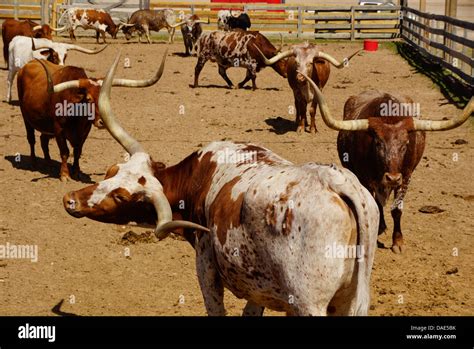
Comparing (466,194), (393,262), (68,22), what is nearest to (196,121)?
(466,194)

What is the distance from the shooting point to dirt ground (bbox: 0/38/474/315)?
7090 millimetres

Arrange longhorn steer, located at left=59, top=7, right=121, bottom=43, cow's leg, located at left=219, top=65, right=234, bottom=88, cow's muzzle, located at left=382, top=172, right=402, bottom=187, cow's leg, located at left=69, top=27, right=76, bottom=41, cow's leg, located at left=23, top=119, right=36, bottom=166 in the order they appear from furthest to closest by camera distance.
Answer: longhorn steer, located at left=59, top=7, right=121, bottom=43 < cow's leg, located at left=69, top=27, right=76, bottom=41 < cow's leg, located at left=219, top=65, right=234, bottom=88 < cow's leg, located at left=23, top=119, right=36, bottom=166 < cow's muzzle, located at left=382, top=172, right=402, bottom=187

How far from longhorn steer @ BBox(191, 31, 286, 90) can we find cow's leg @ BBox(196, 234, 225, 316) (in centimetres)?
1352

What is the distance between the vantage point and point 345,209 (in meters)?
4.43

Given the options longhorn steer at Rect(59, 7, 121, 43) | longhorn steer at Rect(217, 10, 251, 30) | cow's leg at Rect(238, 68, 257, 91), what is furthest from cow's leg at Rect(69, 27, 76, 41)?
cow's leg at Rect(238, 68, 257, 91)

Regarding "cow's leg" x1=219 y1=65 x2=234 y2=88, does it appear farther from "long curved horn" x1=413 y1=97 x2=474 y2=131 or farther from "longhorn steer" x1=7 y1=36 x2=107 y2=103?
"long curved horn" x1=413 y1=97 x2=474 y2=131

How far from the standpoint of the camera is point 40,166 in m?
11.8

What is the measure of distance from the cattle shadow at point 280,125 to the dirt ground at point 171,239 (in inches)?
0.8

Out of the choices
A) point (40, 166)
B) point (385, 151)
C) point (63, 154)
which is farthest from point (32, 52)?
point (385, 151)

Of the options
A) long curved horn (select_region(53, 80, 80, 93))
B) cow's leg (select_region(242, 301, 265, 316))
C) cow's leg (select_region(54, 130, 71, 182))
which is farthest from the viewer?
cow's leg (select_region(54, 130, 71, 182))

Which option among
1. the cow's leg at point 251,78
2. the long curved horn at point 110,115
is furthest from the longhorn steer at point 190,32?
the long curved horn at point 110,115

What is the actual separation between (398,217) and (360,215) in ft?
13.6

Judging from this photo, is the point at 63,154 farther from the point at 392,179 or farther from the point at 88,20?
the point at 88,20
